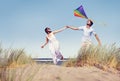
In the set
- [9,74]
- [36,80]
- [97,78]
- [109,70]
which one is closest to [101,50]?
[109,70]

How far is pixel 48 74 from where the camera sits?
9930 millimetres

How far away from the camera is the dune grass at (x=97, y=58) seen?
13.1m

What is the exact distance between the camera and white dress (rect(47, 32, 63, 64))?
50.6 ft

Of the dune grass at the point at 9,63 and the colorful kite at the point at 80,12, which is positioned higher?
the colorful kite at the point at 80,12

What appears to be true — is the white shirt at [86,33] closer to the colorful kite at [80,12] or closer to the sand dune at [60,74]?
the colorful kite at [80,12]

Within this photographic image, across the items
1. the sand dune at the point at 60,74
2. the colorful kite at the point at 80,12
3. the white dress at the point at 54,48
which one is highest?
the colorful kite at the point at 80,12

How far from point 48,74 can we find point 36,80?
845 mm

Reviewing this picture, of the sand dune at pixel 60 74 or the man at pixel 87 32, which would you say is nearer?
the sand dune at pixel 60 74

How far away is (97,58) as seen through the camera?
1330 cm

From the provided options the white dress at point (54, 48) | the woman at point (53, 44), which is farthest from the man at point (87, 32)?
the white dress at point (54, 48)

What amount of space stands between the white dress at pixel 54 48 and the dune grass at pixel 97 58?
5.85 feet

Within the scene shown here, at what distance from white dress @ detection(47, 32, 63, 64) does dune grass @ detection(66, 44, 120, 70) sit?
5.85 feet

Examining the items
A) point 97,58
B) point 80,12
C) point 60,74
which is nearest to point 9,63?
point 60,74

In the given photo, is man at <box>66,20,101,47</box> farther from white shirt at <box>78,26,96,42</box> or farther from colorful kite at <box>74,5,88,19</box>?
colorful kite at <box>74,5,88,19</box>
